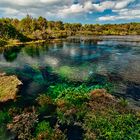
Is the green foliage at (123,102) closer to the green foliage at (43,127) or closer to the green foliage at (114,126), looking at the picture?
the green foliage at (114,126)

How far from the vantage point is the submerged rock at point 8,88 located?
3510 centimetres

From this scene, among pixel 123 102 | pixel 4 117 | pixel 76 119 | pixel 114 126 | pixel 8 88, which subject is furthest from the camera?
pixel 8 88

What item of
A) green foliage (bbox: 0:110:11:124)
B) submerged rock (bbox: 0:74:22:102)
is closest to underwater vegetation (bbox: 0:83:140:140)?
green foliage (bbox: 0:110:11:124)

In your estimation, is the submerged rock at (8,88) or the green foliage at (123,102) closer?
the green foliage at (123,102)

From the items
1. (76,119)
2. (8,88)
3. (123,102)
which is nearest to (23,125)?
(76,119)

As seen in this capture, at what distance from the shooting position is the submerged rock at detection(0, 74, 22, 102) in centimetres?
3510

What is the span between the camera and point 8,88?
125 ft

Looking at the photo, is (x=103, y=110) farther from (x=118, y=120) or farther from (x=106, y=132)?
(x=106, y=132)

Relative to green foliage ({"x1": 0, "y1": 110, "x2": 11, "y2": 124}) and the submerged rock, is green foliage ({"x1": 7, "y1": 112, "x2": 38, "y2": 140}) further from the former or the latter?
the submerged rock

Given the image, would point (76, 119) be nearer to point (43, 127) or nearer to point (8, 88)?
point (43, 127)

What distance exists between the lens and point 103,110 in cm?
2788

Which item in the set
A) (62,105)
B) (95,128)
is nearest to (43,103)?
(62,105)

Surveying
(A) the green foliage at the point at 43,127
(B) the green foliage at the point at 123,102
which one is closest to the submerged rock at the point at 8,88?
(A) the green foliage at the point at 43,127

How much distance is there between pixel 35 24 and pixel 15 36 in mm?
60764
